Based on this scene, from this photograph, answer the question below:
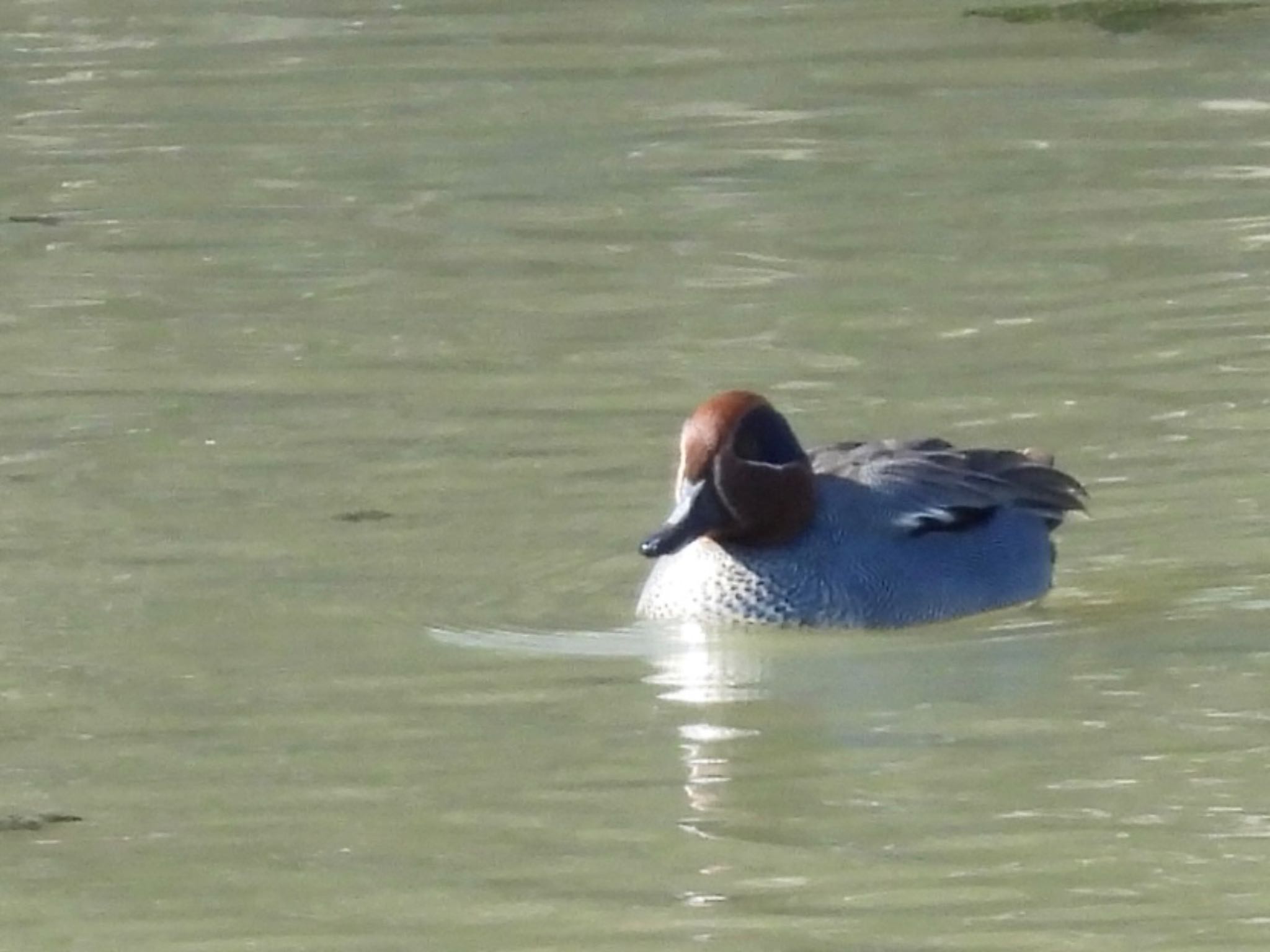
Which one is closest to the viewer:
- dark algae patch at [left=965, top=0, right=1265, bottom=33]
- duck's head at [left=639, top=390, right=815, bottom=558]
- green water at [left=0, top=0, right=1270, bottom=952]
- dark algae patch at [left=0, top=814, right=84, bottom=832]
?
green water at [left=0, top=0, right=1270, bottom=952]

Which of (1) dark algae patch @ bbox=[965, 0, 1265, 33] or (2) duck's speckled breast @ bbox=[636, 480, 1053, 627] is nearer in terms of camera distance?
(2) duck's speckled breast @ bbox=[636, 480, 1053, 627]

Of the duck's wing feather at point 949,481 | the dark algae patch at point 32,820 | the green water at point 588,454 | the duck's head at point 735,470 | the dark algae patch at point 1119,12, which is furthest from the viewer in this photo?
the dark algae patch at point 1119,12

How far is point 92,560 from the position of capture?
32.7 ft

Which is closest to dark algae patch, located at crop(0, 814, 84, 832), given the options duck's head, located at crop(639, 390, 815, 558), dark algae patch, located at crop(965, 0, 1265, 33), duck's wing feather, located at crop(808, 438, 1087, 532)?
duck's head, located at crop(639, 390, 815, 558)

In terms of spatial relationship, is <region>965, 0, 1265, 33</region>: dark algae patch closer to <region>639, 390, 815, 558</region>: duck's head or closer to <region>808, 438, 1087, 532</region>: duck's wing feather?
<region>808, 438, 1087, 532</region>: duck's wing feather

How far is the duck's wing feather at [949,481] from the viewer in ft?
32.2

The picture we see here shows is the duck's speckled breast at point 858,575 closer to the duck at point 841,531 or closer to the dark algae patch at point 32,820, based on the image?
the duck at point 841,531

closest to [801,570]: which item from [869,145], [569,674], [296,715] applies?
[569,674]

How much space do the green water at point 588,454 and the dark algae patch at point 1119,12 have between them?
0.22 meters

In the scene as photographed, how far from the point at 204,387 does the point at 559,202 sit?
121 inches

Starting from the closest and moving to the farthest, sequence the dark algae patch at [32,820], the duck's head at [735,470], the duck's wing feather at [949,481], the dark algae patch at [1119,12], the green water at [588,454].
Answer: the green water at [588,454] → the dark algae patch at [32,820] → the duck's head at [735,470] → the duck's wing feather at [949,481] → the dark algae patch at [1119,12]

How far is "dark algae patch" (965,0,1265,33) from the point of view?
714 inches

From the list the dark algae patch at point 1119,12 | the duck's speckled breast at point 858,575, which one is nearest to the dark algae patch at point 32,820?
the duck's speckled breast at point 858,575

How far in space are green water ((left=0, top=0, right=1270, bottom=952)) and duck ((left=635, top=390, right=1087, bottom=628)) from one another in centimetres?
11
